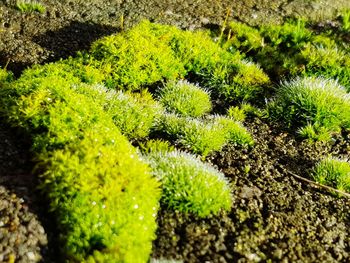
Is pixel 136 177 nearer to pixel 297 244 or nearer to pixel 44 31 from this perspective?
pixel 297 244

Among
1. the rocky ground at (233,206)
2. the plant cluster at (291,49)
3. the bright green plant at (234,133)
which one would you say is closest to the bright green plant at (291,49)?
the plant cluster at (291,49)

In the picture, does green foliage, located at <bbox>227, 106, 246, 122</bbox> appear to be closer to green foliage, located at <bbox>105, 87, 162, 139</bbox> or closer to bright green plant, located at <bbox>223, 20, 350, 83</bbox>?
green foliage, located at <bbox>105, 87, 162, 139</bbox>

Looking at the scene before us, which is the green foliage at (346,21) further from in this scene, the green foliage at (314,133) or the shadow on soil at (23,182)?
the shadow on soil at (23,182)

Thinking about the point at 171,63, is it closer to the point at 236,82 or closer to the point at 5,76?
the point at 236,82

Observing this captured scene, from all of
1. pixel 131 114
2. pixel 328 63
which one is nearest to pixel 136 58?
pixel 131 114

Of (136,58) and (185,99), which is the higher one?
(136,58)

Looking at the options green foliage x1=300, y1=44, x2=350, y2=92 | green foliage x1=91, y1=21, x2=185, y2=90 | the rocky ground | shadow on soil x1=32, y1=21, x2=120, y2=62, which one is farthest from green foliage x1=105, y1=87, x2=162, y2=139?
green foliage x1=300, y1=44, x2=350, y2=92
